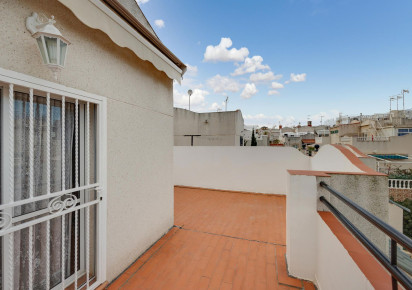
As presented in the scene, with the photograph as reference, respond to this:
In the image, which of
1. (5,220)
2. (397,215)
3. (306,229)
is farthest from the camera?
(397,215)

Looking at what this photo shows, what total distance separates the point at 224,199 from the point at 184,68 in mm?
5535

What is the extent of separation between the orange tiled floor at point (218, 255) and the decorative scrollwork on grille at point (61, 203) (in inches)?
63.7

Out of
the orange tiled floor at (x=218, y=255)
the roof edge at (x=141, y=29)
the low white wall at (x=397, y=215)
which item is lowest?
the low white wall at (x=397, y=215)

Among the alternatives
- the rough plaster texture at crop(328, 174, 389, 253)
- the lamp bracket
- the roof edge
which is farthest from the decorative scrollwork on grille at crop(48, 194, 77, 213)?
the rough plaster texture at crop(328, 174, 389, 253)

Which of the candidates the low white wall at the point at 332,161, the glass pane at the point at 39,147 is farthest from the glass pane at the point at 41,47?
the low white wall at the point at 332,161

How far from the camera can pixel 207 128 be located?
52.9 ft

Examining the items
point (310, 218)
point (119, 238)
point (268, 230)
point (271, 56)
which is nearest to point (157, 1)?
point (119, 238)

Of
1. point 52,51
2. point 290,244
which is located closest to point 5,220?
point 52,51

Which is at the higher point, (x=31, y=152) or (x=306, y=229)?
(x=31, y=152)

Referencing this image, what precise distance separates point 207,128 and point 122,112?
13.1 metres

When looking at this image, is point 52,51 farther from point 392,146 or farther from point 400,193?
point 392,146

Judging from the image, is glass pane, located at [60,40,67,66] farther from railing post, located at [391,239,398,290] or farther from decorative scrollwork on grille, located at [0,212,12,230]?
railing post, located at [391,239,398,290]

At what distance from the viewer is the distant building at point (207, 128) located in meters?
15.5

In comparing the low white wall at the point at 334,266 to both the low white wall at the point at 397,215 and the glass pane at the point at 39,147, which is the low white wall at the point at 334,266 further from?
the low white wall at the point at 397,215
